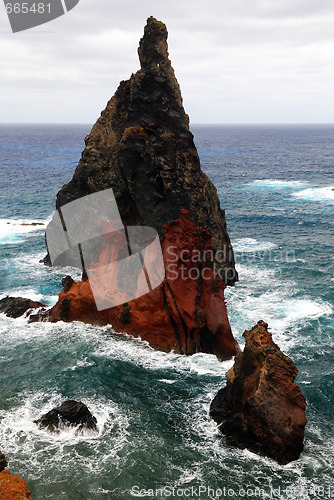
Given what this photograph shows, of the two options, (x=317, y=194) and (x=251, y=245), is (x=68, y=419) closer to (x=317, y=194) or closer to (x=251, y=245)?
(x=251, y=245)

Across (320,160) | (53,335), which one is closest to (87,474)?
(53,335)

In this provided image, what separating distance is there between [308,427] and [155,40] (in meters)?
28.2

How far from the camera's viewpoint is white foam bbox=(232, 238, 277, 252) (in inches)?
2314

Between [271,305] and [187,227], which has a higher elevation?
[187,227]

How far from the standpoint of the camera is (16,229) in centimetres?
6894

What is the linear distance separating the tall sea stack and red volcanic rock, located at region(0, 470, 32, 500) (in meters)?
18.0

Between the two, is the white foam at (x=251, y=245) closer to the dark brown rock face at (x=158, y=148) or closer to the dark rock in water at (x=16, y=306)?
the dark brown rock face at (x=158, y=148)

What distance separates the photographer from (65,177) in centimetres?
12200

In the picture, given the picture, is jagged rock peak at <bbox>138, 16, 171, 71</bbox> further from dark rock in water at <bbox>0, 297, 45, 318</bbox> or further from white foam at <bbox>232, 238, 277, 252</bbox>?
white foam at <bbox>232, 238, 277, 252</bbox>

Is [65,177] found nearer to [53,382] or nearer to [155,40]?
[155,40]

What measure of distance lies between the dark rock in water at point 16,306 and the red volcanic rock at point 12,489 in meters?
23.0

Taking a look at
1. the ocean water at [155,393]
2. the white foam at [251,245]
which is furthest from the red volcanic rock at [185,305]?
the white foam at [251,245]

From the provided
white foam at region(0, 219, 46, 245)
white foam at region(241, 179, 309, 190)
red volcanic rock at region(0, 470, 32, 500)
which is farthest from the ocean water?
white foam at region(241, 179, 309, 190)

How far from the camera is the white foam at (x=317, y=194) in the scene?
9144cm
